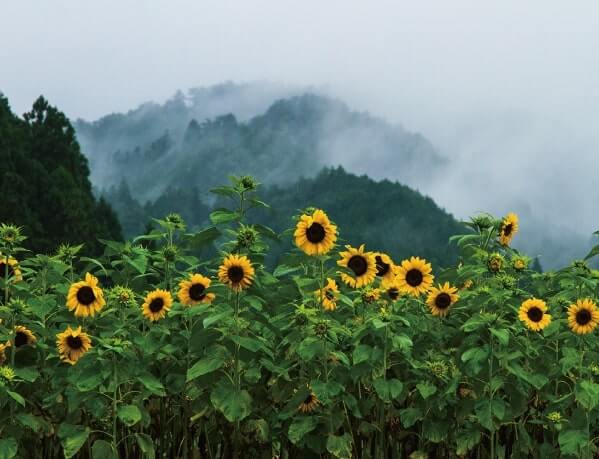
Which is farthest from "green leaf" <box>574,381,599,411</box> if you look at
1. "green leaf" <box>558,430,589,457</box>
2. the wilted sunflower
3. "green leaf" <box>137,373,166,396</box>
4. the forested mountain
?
the forested mountain

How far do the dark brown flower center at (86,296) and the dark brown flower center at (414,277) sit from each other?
7.83 feet

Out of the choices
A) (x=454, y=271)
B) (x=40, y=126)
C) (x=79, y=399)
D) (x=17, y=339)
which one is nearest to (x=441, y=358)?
(x=454, y=271)

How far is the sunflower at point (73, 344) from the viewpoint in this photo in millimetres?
6387

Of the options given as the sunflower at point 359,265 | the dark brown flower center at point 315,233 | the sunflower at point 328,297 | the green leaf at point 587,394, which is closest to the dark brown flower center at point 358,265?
the sunflower at point 359,265

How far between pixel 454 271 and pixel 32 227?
35073 mm

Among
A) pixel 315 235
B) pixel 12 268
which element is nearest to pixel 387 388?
pixel 315 235

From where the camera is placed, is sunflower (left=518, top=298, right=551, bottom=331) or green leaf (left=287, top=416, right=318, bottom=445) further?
sunflower (left=518, top=298, right=551, bottom=331)

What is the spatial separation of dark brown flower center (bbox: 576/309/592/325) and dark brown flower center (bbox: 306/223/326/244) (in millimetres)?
1996

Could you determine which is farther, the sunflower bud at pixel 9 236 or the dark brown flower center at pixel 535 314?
the sunflower bud at pixel 9 236

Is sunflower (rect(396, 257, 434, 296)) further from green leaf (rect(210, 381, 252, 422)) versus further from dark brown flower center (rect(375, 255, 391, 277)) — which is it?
green leaf (rect(210, 381, 252, 422))

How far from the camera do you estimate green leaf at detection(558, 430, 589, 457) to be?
645 centimetres

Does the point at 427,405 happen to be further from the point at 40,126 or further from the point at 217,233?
the point at 40,126

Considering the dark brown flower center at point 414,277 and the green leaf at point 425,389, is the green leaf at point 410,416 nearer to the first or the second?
the green leaf at point 425,389

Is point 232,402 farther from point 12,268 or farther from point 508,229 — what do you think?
point 508,229
